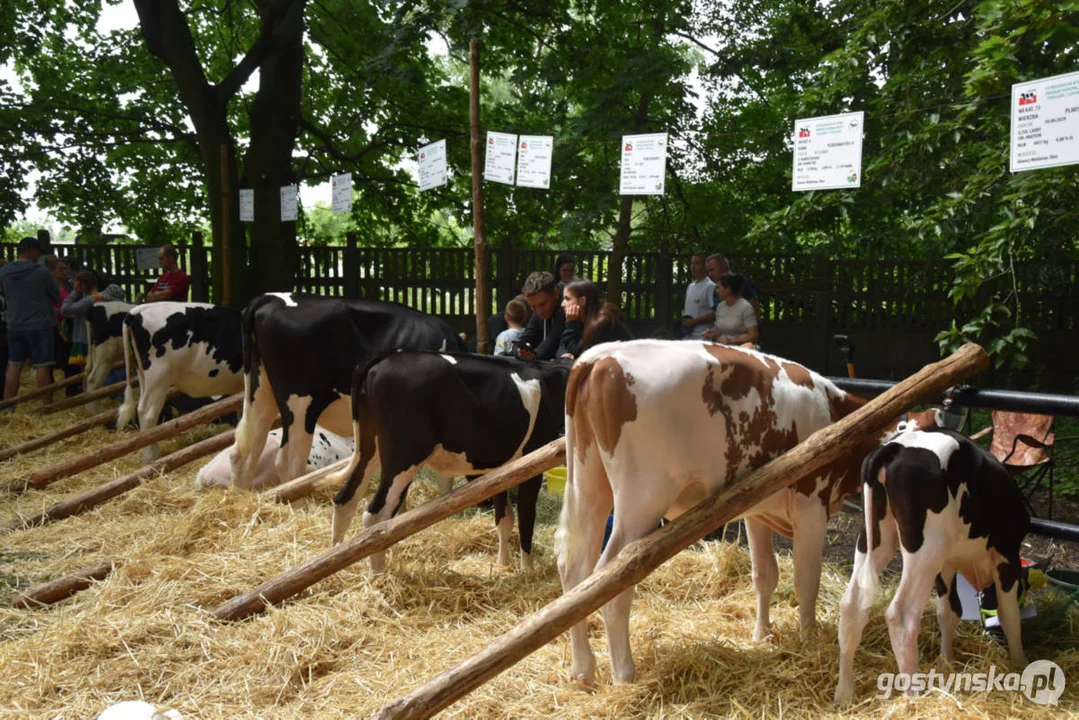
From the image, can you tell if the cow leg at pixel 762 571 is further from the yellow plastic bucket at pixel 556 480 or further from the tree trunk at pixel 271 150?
the tree trunk at pixel 271 150

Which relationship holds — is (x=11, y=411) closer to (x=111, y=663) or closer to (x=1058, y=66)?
(x=111, y=663)

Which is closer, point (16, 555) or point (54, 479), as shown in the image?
point (16, 555)

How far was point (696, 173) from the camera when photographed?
13.6 m

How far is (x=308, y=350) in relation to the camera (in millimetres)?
6125

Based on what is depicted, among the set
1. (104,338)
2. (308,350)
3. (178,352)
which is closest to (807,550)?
(308,350)

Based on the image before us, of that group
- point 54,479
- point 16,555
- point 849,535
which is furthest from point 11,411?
point 849,535

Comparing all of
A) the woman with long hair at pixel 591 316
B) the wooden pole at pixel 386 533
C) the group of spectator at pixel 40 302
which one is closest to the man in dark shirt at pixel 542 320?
the woman with long hair at pixel 591 316

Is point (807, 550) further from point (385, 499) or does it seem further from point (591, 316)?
point (385, 499)

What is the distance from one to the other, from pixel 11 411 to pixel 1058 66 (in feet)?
37.4

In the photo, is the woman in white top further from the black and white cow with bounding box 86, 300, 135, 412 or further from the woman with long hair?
the black and white cow with bounding box 86, 300, 135, 412

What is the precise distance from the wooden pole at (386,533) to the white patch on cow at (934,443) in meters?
1.46

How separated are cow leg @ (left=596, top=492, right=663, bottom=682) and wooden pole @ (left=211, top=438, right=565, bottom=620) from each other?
25.4 inches

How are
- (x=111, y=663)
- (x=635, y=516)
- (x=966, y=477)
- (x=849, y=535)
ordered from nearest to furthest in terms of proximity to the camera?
(x=966, y=477) < (x=635, y=516) < (x=111, y=663) < (x=849, y=535)

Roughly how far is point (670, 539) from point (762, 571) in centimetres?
105
